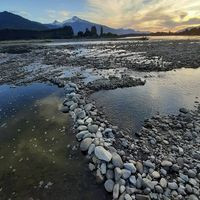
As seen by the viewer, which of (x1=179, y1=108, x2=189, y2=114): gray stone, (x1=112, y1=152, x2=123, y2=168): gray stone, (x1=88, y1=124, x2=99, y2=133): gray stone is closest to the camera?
(x1=112, y1=152, x2=123, y2=168): gray stone

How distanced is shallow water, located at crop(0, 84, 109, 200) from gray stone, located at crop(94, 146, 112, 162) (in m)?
0.72

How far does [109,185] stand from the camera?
330 inches

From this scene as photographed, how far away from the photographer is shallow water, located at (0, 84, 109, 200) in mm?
8507

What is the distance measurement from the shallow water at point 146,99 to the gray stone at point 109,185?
4806 mm

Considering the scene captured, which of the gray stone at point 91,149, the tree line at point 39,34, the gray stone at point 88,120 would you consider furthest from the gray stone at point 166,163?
the tree line at point 39,34

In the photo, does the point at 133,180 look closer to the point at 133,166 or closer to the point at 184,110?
the point at 133,166

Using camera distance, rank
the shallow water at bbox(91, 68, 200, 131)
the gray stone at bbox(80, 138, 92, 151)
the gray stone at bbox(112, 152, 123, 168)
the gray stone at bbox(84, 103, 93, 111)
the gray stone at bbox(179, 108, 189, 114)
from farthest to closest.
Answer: the gray stone at bbox(84, 103, 93, 111), the gray stone at bbox(179, 108, 189, 114), the shallow water at bbox(91, 68, 200, 131), the gray stone at bbox(80, 138, 92, 151), the gray stone at bbox(112, 152, 123, 168)

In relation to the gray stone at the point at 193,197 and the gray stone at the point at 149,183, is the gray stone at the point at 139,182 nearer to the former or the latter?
the gray stone at the point at 149,183

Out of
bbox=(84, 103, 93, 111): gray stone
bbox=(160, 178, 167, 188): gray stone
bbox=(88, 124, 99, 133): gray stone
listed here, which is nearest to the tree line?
bbox=(84, 103, 93, 111): gray stone

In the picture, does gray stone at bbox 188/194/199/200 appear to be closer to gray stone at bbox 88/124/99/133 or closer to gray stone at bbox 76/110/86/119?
gray stone at bbox 88/124/99/133

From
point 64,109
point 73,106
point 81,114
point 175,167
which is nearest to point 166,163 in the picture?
point 175,167

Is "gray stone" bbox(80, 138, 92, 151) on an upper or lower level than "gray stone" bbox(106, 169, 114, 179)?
lower

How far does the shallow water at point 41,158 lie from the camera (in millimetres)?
8507

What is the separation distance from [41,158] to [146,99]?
33.0 ft
